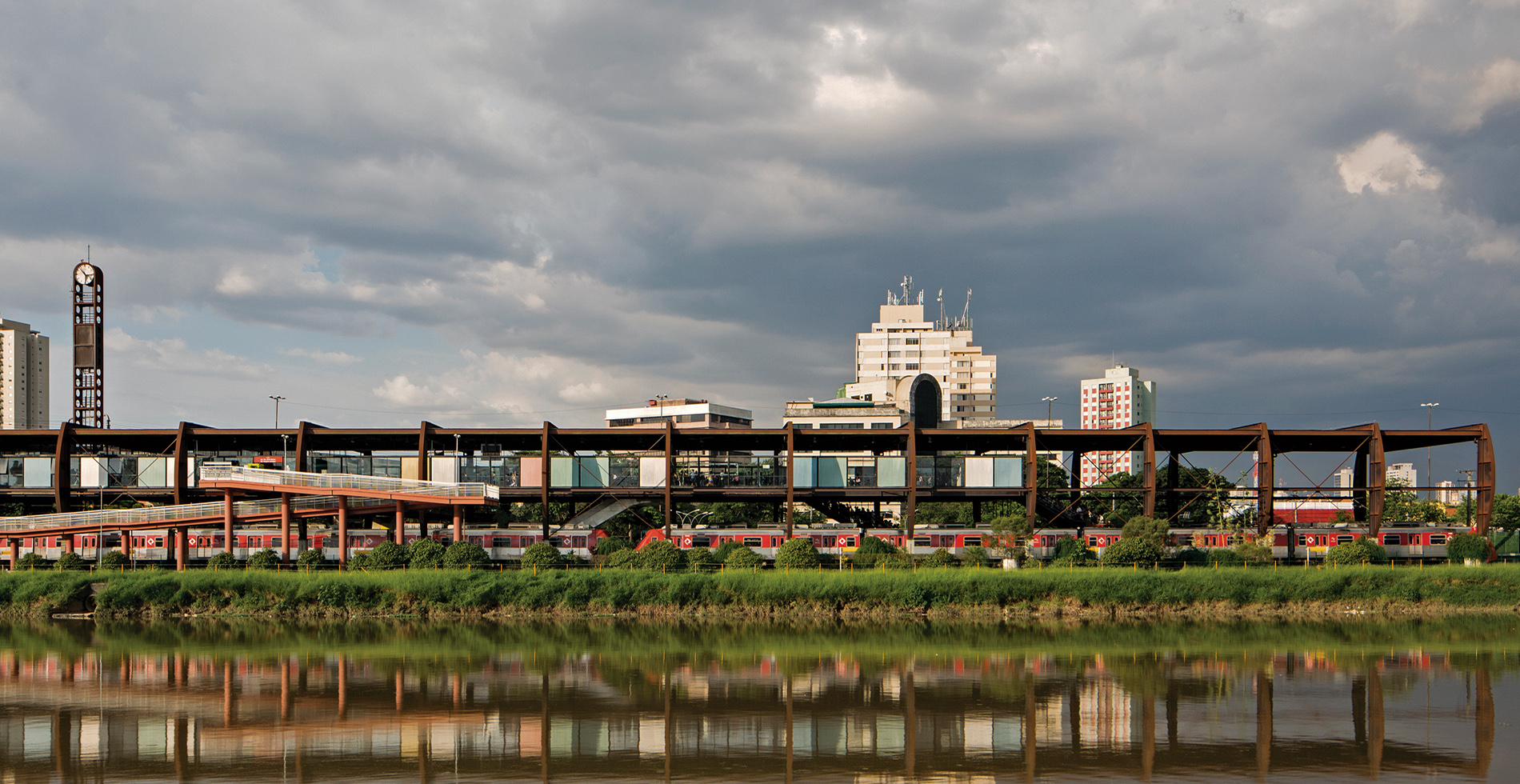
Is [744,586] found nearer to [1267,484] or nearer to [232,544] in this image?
[232,544]

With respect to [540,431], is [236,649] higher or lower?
lower

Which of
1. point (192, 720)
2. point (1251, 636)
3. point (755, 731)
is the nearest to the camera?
point (755, 731)

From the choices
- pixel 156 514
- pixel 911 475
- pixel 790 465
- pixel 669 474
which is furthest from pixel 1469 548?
pixel 156 514

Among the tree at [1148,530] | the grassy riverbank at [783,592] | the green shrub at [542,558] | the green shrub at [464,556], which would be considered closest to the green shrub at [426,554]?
the green shrub at [464,556]

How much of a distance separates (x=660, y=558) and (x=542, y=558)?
277 inches

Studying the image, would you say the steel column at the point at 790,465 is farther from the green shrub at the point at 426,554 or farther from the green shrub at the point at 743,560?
the green shrub at the point at 426,554

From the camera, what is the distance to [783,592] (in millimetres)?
52062

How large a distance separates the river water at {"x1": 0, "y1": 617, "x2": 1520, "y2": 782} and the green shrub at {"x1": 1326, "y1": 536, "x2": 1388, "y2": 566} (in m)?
13.3

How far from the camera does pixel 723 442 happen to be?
249 feet

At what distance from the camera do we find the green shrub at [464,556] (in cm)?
5781

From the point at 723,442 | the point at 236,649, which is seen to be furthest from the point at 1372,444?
the point at 236,649

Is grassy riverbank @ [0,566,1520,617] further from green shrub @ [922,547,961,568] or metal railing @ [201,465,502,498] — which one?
metal railing @ [201,465,502,498]

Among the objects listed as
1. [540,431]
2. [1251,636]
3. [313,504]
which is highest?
[540,431]

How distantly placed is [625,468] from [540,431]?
661 centimetres
